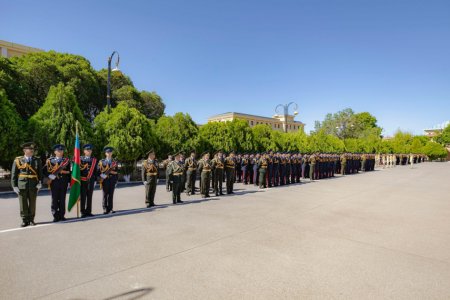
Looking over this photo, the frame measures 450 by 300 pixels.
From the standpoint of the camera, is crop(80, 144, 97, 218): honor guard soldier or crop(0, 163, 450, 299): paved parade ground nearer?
crop(0, 163, 450, 299): paved parade ground

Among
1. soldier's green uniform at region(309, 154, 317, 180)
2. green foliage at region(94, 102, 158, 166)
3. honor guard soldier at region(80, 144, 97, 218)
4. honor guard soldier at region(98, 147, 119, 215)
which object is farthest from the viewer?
soldier's green uniform at region(309, 154, 317, 180)

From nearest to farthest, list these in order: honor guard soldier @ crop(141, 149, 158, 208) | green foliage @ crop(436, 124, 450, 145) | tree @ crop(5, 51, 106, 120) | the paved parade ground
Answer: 1. the paved parade ground
2. honor guard soldier @ crop(141, 149, 158, 208)
3. tree @ crop(5, 51, 106, 120)
4. green foliage @ crop(436, 124, 450, 145)

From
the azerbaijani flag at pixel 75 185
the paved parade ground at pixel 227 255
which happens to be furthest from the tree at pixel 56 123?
the azerbaijani flag at pixel 75 185

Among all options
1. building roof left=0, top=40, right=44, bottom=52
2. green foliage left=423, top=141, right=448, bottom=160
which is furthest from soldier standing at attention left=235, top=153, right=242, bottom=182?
green foliage left=423, top=141, right=448, bottom=160

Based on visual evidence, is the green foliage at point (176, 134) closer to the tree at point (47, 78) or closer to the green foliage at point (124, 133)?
the green foliage at point (124, 133)

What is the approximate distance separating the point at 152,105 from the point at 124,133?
1758 centimetres

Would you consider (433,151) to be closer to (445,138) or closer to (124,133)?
(445,138)

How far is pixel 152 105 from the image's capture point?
3350 cm

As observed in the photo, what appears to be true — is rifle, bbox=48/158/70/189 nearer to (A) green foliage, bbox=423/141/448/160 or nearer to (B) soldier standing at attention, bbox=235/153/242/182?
(B) soldier standing at attention, bbox=235/153/242/182

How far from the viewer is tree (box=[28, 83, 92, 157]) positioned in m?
13.6

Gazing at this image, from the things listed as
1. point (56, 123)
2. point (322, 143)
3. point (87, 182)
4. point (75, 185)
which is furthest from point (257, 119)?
point (75, 185)

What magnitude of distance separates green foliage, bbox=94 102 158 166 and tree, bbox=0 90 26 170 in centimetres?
403

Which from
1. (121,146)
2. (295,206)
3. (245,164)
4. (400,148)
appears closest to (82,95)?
(121,146)

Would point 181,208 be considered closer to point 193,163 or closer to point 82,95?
point 193,163
